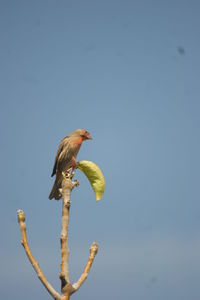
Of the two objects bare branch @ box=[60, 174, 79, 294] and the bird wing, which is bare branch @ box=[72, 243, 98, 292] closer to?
bare branch @ box=[60, 174, 79, 294]

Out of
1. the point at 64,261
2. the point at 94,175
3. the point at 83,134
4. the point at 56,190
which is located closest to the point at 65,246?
the point at 64,261

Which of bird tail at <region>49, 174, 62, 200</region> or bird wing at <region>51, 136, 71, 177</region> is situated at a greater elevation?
bird wing at <region>51, 136, 71, 177</region>

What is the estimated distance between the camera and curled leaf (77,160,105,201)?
7.11m

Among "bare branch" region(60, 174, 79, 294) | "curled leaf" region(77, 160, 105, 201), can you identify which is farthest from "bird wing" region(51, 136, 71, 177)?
"bare branch" region(60, 174, 79, 294)

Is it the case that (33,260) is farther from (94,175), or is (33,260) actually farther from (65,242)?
(94,175)

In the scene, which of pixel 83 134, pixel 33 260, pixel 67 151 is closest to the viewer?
pixel 33 260

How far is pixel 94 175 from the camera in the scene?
7172 millimetres

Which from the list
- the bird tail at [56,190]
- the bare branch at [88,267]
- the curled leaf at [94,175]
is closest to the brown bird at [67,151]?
the bird tail at [56,190]

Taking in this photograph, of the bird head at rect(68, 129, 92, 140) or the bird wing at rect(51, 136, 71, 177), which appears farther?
the bird head at rect(68, 129, 92, 140)

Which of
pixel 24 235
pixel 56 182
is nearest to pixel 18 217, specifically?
pixel 24 235

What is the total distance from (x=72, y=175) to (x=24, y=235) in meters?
1.43

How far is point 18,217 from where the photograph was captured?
6.28 meters

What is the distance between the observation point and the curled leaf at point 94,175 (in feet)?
23.3

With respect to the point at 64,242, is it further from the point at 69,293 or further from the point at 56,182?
the point at 56,182
